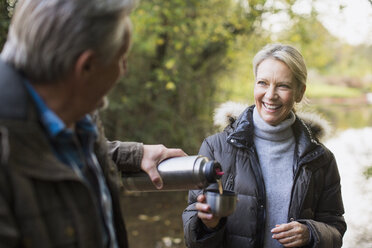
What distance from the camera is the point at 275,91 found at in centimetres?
238

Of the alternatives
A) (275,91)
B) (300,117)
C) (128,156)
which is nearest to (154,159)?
(128,156)

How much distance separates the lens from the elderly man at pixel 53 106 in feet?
3.73

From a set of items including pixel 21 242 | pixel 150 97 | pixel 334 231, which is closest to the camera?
pixel 21 242

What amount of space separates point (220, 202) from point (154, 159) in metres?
0.39

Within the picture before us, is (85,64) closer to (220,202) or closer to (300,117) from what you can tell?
(220,202)

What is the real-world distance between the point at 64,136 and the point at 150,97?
21.5ft

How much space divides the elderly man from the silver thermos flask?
1.91 feet

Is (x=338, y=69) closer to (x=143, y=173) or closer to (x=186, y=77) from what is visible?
(x=186, y=77)

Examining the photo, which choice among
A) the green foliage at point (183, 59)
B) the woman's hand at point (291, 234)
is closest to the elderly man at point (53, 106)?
the woman's hand at point (291, 234)

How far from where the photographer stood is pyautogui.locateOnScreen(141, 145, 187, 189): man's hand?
1.95 metres

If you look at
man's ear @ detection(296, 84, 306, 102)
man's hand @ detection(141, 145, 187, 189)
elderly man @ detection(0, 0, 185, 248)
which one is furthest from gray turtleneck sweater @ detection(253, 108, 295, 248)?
elderly man @ detection(0, 0, 185, 248)

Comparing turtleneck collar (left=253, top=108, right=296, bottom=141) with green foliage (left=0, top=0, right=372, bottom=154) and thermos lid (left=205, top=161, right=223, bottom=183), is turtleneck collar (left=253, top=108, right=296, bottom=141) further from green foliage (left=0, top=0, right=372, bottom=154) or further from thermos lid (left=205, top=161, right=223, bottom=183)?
green foliage (left=0, top=0, right=372, bottom=154)

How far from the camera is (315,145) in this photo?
93.0 inches

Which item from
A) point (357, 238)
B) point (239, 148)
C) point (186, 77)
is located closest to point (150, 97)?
point (186, 77)
